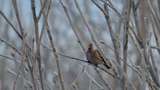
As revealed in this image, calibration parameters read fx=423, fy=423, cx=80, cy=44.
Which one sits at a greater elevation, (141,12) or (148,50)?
(141,12)

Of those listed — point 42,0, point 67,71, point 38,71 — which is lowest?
point 67,71

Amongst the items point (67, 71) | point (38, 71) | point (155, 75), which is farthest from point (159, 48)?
point (67, 71)

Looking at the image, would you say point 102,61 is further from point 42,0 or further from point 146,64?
point 42,0

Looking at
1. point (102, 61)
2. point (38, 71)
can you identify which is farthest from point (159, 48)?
point (38, 71)

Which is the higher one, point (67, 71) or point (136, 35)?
point (136, 35)

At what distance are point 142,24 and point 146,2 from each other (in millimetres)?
74

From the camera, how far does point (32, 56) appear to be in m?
1.12

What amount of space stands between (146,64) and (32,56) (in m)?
0.35

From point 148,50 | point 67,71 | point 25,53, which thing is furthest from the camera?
point 67,71

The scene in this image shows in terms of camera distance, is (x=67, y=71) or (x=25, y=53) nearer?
(x=25, y=53)

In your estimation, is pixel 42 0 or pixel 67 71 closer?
pixel 42 0

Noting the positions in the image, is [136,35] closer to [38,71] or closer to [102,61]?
[102,61]

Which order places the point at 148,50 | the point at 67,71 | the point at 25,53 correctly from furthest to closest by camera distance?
the point at 67,71
the point at 148,50
the point at 25,53

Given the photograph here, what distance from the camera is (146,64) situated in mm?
1249
